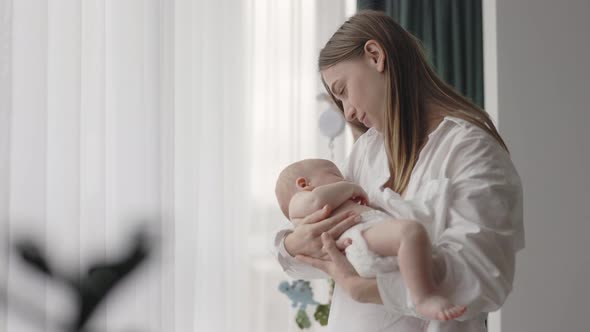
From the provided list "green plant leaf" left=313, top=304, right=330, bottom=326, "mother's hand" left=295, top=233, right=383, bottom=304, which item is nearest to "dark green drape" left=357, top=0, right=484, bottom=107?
"green plant leaf" left=313, top=304, right=330, bottom=326

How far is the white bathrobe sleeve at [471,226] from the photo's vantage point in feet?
3.60

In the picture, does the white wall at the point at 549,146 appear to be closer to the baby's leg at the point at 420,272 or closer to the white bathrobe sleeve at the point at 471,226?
the white bathrobe sleeve at the point at 471,226

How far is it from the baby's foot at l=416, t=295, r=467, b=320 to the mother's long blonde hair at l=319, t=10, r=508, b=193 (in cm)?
32

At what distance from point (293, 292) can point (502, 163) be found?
153 cm

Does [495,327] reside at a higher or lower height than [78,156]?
lower

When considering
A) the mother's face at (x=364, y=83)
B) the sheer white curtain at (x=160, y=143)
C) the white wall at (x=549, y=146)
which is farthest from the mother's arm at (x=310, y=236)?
the white wall at (x=549, y=146)

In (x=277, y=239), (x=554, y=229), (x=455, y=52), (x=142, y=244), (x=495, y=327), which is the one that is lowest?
(x=495, y=327)

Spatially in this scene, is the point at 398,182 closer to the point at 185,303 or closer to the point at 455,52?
the point at 185,303

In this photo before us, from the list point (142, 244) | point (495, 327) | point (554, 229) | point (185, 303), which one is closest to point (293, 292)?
point (185, 303)

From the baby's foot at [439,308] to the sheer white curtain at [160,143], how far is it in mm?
648

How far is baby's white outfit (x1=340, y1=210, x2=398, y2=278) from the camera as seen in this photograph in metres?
1.16

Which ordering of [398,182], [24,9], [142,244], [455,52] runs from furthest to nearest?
[455,52] → [24,9] → [398,182] → [142,244]

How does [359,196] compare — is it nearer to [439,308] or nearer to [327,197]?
[327,197]

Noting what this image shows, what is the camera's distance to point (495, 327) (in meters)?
2.44
